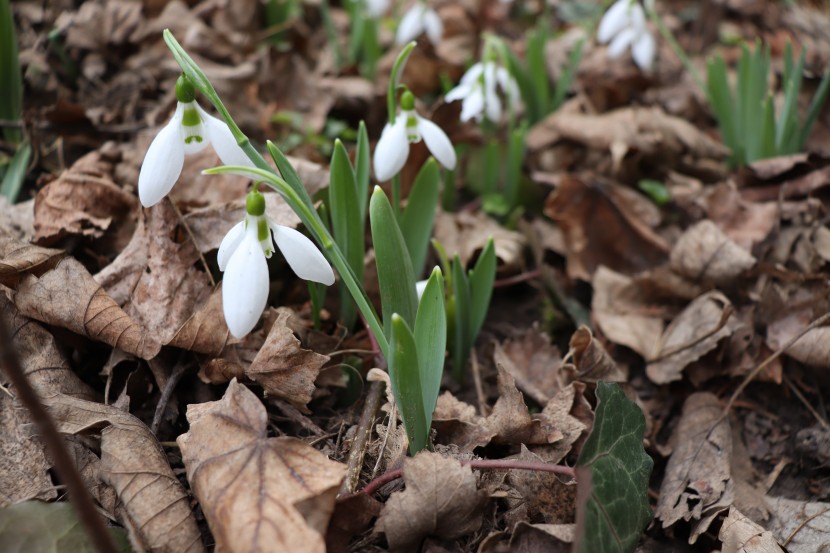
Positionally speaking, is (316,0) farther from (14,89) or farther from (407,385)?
(407,385)

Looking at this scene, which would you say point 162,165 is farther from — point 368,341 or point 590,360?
point 590,360

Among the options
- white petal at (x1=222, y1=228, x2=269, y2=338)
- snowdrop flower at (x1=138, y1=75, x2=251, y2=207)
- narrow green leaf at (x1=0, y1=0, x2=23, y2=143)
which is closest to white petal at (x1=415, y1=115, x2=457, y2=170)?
snowdrop flower at (x1=138, y1=75, x2=251, y2=207)

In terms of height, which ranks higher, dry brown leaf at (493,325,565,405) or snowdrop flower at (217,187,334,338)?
snowdrop flower at (217,187,334,338)

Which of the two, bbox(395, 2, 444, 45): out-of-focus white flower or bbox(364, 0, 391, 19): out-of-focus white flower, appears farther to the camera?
bbox(364, 0, 391, 19): out-of-focus white flower

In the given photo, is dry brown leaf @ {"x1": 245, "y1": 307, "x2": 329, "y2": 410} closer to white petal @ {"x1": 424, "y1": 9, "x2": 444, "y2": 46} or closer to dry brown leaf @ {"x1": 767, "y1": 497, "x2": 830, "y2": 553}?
dry brown leaf @ {"x1": 767, "y1": 497, "x2": 830, "y2": 553}

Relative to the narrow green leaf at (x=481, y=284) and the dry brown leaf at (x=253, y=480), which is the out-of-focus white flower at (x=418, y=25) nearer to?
the narrow green leaf at (x=481, y=284)

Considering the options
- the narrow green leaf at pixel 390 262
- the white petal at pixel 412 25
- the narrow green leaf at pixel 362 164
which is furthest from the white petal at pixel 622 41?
the narrow green leaf at pixel 390 262
